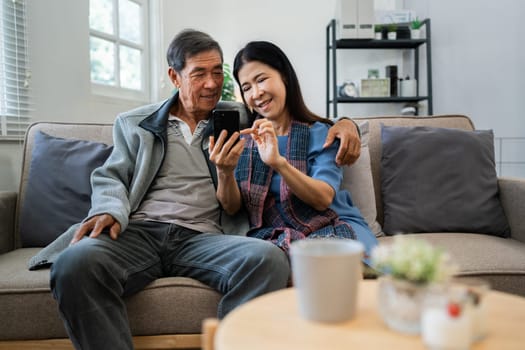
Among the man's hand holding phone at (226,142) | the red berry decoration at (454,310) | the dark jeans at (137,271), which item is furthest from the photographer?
the man's hand holding phone at (226,142)

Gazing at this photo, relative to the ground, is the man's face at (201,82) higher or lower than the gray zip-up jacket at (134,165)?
higher

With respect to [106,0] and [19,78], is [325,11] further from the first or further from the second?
[19,78]

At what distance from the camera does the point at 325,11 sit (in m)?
4.27

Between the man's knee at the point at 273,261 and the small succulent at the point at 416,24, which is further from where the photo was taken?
the small succulent at the point at 416,24

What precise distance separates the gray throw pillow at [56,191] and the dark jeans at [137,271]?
33cm

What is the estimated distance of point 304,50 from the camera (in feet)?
14.1

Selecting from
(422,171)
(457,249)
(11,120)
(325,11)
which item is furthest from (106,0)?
(457,249)

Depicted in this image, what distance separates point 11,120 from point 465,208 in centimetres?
187

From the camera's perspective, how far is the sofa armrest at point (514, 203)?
1.57 metres

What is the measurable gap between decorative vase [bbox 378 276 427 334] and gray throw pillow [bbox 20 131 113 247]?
1236 mm

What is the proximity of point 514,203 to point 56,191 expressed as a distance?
154 centimetres

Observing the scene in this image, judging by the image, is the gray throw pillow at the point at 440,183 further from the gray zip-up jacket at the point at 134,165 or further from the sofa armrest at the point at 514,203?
the gray zip-up jacket at the point at 134,165

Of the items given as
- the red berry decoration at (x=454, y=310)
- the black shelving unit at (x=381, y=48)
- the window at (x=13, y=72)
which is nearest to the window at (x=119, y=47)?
the window at (x=13, y=72)

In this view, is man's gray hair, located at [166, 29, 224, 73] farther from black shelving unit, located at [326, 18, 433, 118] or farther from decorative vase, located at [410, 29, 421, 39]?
decorative vase, located at [410, 29, 421, 39]
